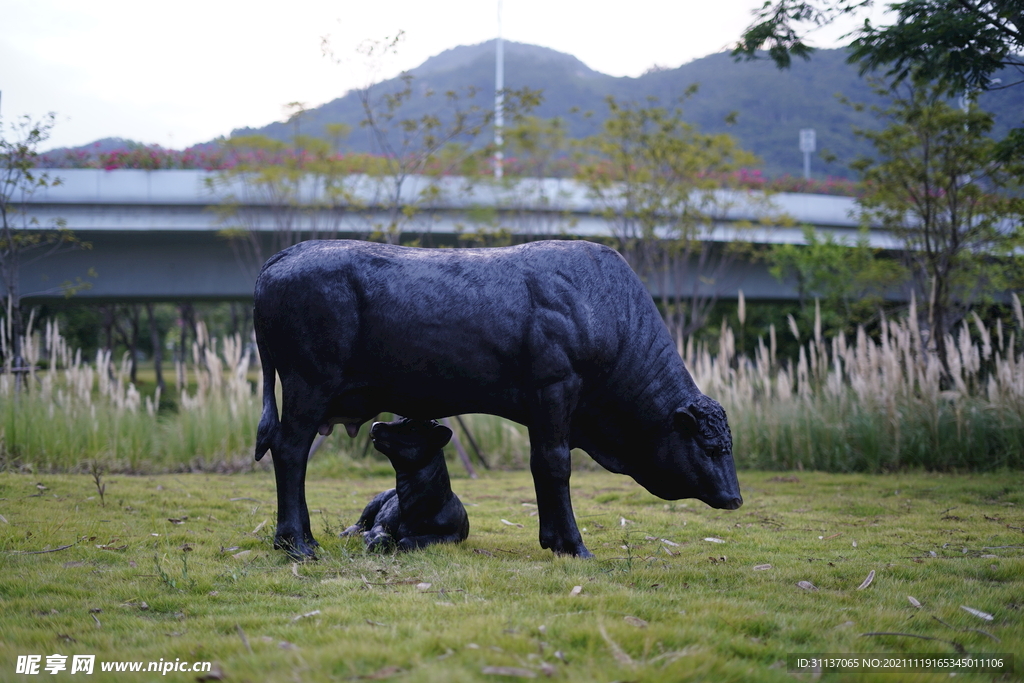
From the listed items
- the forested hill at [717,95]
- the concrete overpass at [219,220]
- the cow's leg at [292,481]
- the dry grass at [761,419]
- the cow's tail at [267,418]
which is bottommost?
the dry grass at [761,419]

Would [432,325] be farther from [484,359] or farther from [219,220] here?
[219,220]

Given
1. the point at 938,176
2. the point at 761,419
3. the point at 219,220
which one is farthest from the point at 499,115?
the point at 761,419

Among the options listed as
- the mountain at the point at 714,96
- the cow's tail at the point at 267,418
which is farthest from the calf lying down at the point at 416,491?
the mountain at the point at 714,96

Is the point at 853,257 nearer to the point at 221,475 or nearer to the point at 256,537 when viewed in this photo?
the point at 221,475

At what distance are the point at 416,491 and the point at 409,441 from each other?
0.27m

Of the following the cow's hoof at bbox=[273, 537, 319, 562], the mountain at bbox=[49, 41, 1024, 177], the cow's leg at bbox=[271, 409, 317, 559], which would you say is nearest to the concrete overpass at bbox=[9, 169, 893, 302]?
the cow's leg at bbox=[271, 409, 317, 559]

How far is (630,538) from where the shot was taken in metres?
4.57

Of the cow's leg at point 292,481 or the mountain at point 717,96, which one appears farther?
the mountain at point 717,96

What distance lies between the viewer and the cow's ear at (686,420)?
388 centimetres

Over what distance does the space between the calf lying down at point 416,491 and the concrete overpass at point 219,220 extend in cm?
901

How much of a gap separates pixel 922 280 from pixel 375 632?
1327cm

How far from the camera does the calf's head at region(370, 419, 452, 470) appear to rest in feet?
13.2

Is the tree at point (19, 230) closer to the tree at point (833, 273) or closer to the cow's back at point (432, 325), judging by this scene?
the cow's back at point (432, 325)

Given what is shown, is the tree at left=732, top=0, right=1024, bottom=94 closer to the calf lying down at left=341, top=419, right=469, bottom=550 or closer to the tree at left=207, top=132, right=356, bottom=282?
the calf lying down at left=341, top=419, right=469, bottom=550
